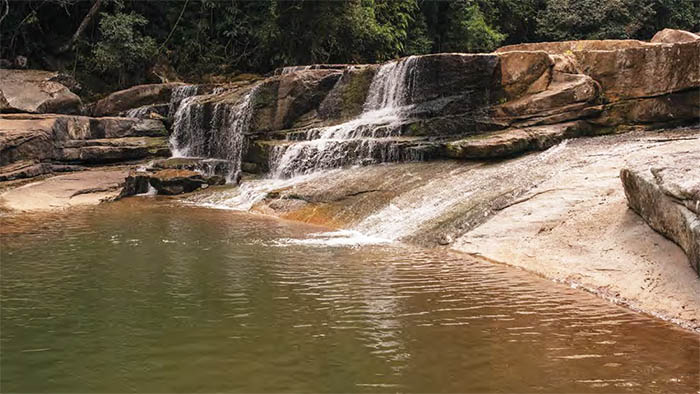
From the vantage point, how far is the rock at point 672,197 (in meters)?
6.14

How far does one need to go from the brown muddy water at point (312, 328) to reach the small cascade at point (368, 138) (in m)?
5.53

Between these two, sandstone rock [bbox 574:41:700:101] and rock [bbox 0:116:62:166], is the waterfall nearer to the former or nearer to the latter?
rock [bbox 0:116:62:166]

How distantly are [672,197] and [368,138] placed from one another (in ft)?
28.3

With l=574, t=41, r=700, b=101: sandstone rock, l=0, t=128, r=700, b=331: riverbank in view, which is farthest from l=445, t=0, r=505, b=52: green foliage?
l=0, t=128, r=700, b=331: riverbank

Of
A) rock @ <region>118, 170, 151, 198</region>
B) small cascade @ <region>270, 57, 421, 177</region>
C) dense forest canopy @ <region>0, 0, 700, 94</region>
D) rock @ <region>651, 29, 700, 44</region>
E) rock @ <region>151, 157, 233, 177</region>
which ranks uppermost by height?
dense forest canopy @ <region>0, 0, 700, 94</region>

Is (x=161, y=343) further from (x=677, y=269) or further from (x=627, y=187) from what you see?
(x=627, y=187)

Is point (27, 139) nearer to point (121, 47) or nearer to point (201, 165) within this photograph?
point (201, 165)

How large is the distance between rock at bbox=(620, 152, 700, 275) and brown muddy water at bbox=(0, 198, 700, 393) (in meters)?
1.04

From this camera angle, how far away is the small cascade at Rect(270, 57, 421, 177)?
14163 mm

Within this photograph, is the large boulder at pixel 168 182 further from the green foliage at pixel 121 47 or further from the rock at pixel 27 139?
the green foliage at pixel 121 47

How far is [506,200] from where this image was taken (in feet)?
33.1

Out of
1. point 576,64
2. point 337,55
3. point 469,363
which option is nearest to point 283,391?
point 469,363

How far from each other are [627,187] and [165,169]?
12.2m

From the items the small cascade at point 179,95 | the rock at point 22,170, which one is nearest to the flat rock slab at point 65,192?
the rock at point 22,170
